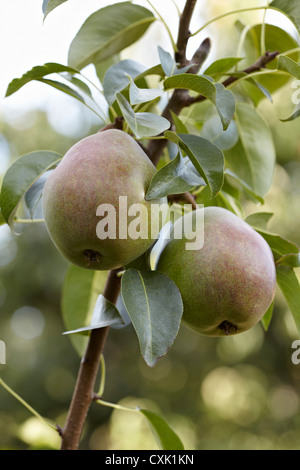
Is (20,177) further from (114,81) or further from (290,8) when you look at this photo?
(290,8)

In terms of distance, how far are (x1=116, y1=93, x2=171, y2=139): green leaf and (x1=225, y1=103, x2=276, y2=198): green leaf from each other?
1.22ft

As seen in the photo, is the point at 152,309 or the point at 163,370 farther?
the point at 163,370

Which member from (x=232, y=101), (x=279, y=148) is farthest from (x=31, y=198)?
(x=279, y=148)

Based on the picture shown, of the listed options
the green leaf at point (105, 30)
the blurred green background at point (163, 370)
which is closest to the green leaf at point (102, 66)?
the green leaf at point (105, 30)

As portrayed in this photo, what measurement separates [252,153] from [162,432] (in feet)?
1.48

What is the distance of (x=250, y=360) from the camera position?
399cm

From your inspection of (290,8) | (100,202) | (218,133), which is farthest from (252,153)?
(100,202)

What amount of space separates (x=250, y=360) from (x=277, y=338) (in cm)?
27

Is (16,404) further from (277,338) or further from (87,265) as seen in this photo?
(87,265)

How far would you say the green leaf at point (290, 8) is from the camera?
0.67 m

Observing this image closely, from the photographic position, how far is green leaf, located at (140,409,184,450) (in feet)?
2.42

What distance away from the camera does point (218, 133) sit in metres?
0.75

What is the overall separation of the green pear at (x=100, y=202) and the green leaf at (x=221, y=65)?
0.15m

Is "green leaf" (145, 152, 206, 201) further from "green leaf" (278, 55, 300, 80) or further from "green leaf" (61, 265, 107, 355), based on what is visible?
"green leaf" (61, 265, 107, 355)
